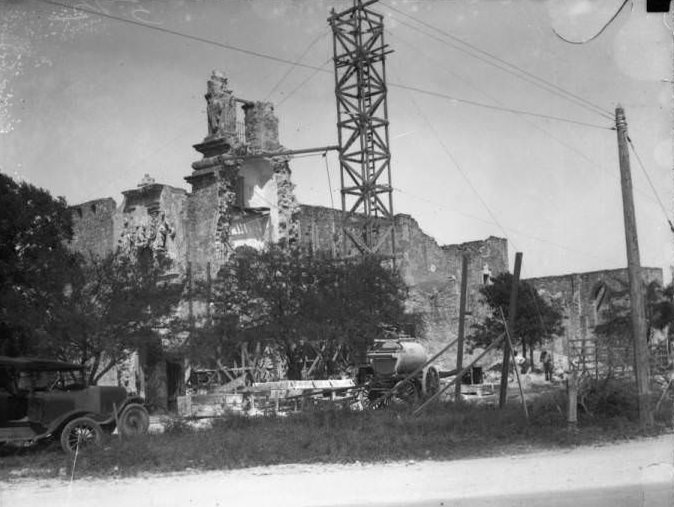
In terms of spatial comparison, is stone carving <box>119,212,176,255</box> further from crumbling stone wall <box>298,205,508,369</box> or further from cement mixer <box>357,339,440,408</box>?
cement mixer <box>357,339,440,408</box>

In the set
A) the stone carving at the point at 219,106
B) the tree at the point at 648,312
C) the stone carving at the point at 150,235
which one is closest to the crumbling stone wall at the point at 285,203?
the stone carving at the point at 219,106

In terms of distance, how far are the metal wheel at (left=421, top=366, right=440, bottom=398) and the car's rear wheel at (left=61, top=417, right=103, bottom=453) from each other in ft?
28.8

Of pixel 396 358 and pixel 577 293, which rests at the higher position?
pixel 577 293

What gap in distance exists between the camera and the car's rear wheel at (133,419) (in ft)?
51.8

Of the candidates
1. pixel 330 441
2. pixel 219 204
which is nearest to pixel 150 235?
pixel 219 204

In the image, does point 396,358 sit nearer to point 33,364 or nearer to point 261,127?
point 33,364

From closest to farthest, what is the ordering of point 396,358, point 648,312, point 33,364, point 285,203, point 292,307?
1. point 33,364
2. point 396,358
3. point 292,307
4. point 285,203
5. point 648,312

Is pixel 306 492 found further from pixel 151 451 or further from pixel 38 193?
pixel 38 193

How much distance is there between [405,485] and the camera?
10062mm

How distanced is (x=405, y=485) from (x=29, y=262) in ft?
59.9

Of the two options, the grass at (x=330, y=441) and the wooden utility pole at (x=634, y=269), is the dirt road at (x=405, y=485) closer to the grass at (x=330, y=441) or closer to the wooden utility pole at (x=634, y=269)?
the grass at (x=330, y=441)

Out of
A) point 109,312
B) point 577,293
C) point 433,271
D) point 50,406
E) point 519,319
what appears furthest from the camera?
point 577,293

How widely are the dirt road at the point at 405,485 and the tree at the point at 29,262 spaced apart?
11747mm

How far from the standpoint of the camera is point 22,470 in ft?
39.9
